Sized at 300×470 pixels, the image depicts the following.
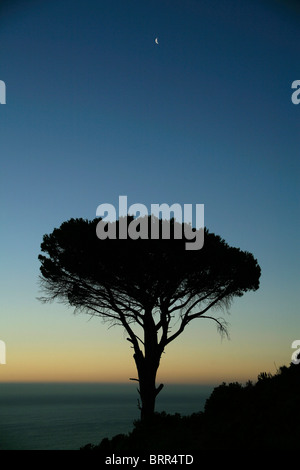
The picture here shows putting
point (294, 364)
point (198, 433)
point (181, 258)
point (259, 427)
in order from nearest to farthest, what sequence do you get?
point (259, 427), point (198, 433), point (294, 364), point (181, 258)

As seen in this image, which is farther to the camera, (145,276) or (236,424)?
(145,276)

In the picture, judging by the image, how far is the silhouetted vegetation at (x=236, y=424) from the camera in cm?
983

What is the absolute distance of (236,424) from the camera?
11.0 metres

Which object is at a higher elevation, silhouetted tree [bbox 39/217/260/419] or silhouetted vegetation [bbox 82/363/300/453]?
silhouetted tree [bbox 39/217/260/419]

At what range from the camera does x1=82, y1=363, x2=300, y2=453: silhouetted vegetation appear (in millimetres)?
9828

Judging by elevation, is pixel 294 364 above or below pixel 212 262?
below

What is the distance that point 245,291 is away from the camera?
792 inches

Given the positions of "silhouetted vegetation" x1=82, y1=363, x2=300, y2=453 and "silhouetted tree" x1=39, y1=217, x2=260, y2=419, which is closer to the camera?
"silhouetted vegetation" x1=82, y1=363, x2=300, y2=453

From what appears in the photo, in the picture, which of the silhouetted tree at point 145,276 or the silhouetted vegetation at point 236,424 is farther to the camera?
the silhouetted tree at point 145,276

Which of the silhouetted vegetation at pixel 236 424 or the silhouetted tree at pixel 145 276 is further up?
the silhouetted tree at pixel 145 276
